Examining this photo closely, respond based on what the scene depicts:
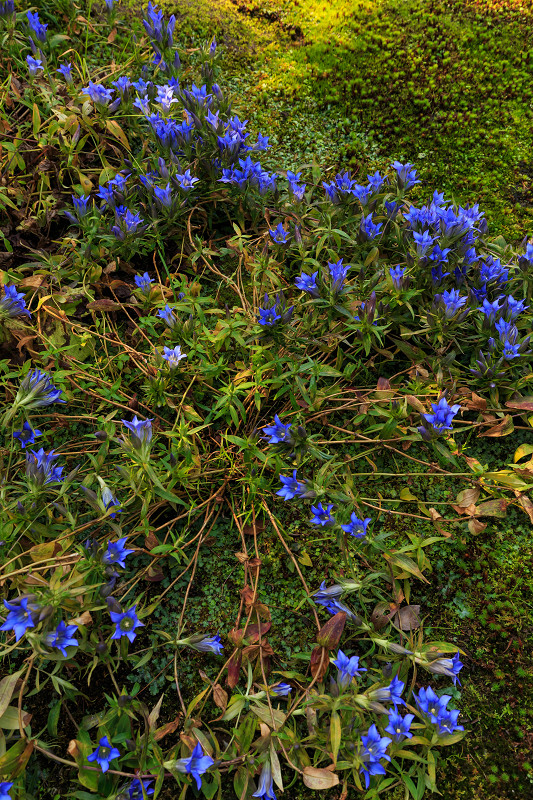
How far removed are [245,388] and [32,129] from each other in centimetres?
197

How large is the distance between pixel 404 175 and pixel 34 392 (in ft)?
6.19

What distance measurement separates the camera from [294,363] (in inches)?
87.5

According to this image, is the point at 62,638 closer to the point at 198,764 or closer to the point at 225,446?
the point at 198,764

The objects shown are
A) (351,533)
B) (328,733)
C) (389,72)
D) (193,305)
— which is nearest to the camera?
(328,733)

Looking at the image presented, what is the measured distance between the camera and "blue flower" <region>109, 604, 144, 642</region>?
1.69 m

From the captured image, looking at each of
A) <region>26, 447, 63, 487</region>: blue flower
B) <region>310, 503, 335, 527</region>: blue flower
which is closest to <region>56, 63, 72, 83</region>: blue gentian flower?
<region>26, 447, 63, 487</region>: blue flower

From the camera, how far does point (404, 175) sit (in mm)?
2645

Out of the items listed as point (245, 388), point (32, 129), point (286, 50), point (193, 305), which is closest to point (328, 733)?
point (245, 388)

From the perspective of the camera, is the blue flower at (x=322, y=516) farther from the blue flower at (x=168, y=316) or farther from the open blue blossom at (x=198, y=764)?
the blue flower at (x=168, y=316)

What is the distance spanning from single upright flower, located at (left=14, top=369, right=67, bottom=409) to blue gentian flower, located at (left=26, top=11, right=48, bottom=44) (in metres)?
2.23

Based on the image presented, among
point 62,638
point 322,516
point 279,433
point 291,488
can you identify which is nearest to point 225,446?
point 279,433

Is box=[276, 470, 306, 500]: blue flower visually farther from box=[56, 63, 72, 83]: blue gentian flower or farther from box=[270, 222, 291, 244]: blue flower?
box=[56, 63, 72, 83]: blue gentian flower

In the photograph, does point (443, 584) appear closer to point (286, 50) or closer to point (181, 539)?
point (181, 539)

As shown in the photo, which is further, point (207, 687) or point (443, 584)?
point (443, 584)
